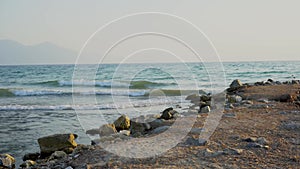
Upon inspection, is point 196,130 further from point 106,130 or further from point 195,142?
point 106,130

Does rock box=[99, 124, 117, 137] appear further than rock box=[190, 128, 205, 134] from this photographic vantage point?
Yes

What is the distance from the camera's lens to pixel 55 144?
5.62 m

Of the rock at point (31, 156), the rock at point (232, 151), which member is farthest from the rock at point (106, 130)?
the rock at point (232, 151)

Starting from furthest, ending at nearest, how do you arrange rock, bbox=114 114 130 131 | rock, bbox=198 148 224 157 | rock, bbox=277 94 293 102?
rock, bbox=277 94 293 102, rock, bbox=114 114 130 131, rock, bbox=198 148 224 157

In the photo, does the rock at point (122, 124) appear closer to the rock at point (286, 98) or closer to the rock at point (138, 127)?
the rock at point (138, 127)

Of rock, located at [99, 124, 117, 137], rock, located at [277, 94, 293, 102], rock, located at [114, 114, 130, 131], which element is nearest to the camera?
rock, located at [99, 124, 117, 137]

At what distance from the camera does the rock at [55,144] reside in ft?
18.0

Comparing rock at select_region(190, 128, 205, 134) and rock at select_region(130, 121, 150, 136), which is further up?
rock at select_region(190, 128, 205, 134)

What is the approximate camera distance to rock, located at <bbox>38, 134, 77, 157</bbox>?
18.0 ft

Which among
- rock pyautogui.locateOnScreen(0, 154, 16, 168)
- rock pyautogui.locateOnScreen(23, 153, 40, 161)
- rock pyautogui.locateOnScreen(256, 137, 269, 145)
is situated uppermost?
rock pyautogui.locateOnScreen(256, 137, 269, 145)

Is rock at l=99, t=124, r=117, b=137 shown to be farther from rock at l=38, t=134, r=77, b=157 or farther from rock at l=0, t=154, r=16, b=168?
rock at l=0, t=154, r=16, b=168

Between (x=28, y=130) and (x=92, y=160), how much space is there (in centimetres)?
433

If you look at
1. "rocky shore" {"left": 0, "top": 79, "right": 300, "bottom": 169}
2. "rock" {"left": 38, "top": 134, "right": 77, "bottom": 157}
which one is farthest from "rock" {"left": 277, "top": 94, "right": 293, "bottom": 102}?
"rock" {"left": 38, "top": 134, "right": 77, "bottom": 157}

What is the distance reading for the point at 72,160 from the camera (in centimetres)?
425
